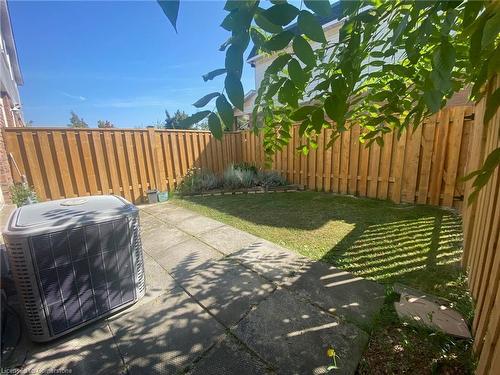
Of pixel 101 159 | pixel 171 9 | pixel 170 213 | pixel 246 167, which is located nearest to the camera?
pixel 171 9

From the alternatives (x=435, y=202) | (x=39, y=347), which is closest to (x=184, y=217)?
(x=39, y=347)

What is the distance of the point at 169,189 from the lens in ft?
22.0

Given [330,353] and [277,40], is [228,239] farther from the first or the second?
[277,40]

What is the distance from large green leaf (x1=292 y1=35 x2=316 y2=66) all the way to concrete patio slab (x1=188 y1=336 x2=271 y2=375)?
1.79m

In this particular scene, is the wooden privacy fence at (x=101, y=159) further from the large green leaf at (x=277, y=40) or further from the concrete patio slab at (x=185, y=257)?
the large green leaf at (x=277, y=40)

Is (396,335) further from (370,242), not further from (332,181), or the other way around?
(332,181)

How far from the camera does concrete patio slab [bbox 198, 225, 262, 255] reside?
10.8ft

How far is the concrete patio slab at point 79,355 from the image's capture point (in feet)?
5.11

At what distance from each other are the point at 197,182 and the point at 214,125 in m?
6.51

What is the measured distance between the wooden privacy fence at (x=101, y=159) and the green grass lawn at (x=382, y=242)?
4.74ft

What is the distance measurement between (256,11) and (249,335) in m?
1.99

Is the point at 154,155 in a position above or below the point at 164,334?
above

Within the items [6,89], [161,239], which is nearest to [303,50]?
[161,239]

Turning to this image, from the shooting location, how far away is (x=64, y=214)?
1883 mm
